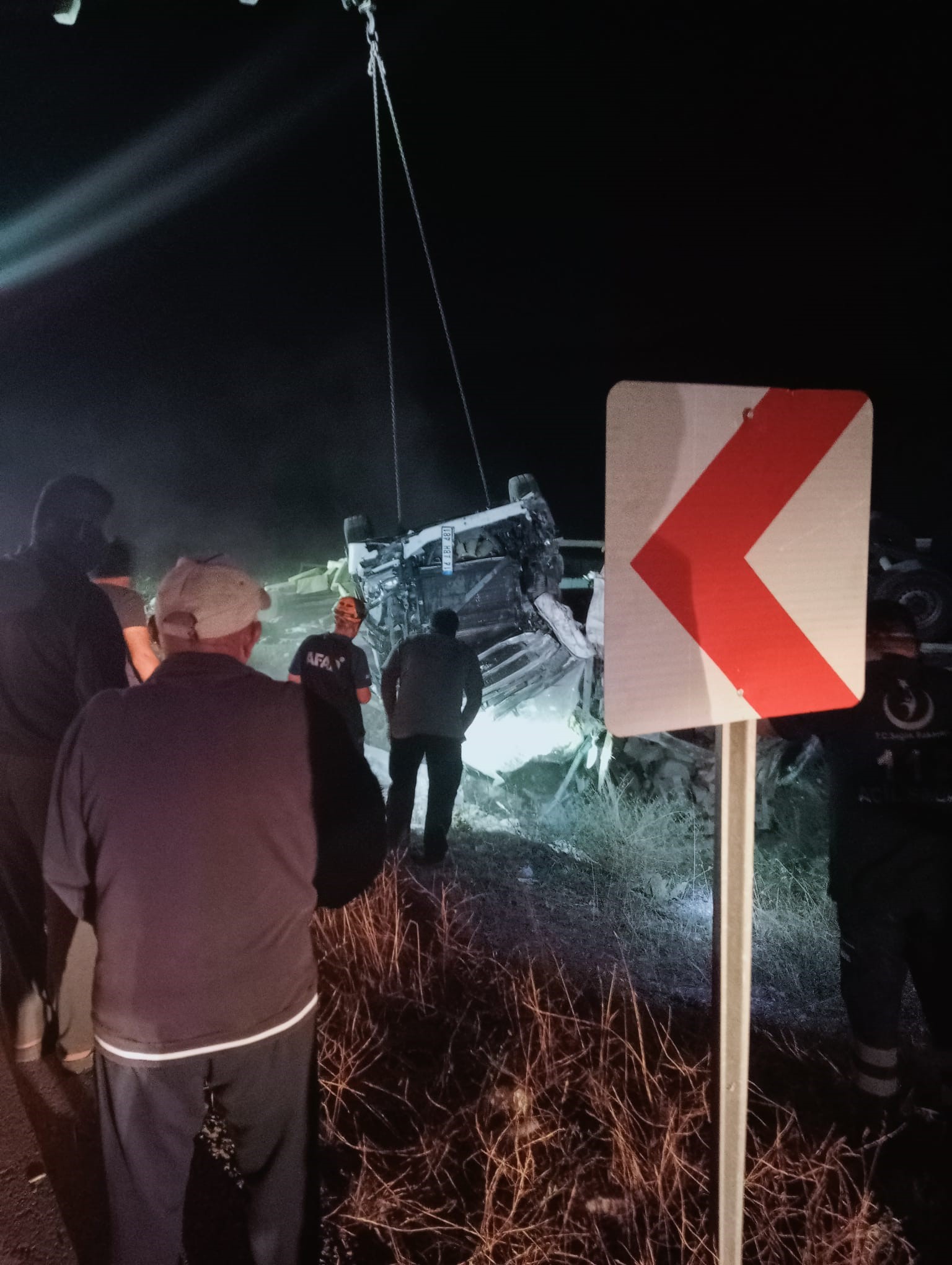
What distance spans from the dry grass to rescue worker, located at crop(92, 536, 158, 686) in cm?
196

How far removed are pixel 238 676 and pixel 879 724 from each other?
2.41m

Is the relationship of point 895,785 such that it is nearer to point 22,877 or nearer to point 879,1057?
point 879,1057

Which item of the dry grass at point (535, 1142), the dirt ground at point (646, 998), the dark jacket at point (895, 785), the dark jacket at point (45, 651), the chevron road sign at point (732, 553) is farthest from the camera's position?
the dark jacket at point (45, 651)

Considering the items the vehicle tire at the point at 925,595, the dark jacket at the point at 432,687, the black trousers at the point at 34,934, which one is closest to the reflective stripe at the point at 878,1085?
the black trousers at the point at 34,934

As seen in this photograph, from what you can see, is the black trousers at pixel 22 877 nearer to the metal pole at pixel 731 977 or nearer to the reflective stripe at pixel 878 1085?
the metal pole at pixel 731 977

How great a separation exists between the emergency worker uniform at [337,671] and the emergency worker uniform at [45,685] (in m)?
2.13

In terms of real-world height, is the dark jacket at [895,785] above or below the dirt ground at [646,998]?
above

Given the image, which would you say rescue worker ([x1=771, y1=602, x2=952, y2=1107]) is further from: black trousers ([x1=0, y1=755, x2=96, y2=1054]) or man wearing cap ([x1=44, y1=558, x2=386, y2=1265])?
black trousers ([x1=0, y1=755, x2=96, y2=1054])

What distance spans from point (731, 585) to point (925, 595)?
7.25m

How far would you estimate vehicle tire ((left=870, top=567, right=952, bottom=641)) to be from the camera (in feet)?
23.9

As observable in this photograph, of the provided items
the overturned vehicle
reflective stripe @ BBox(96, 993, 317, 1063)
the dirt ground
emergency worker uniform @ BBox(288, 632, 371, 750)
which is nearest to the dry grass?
the dirt ground

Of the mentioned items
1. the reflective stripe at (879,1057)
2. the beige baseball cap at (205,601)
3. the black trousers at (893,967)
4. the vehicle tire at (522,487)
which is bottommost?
the reflective stripe at (879,1057)

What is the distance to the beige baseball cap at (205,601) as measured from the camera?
172cm

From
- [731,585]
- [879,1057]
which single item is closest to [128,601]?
[731,585]
